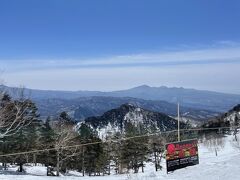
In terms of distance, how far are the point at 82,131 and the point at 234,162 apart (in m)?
71.1

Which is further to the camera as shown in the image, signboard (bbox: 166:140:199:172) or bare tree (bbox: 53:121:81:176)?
bare tree (bbox: 53:121:81:176)

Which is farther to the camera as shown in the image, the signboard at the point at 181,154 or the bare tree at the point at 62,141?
the bare tree at the point at 62,141

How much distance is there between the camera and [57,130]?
65562 mm

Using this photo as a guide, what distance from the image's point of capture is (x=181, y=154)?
24.8 meters

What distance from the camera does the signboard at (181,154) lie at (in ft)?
79.0

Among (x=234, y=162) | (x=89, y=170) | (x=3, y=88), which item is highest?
(x=3, y=88)

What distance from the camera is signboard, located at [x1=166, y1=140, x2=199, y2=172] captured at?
2408 centimetres

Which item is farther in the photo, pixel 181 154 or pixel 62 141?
pixel 62 141

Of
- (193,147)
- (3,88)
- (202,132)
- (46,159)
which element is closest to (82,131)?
(46,159)

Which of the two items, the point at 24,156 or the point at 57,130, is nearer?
the point at 24,156

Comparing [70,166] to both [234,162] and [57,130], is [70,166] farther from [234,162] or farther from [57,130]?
[234,162]

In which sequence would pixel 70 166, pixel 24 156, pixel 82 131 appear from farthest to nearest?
pixel 82 131 < pixel 70 166 < pixel 24 156

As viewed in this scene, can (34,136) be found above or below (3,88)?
below

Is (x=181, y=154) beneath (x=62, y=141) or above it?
above
